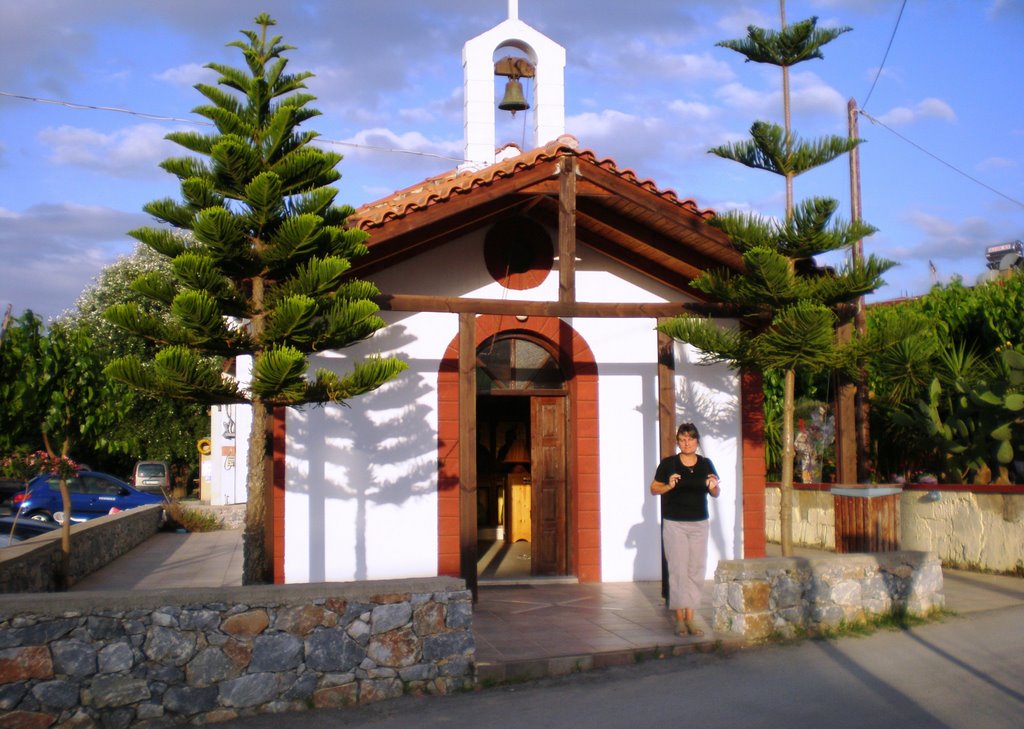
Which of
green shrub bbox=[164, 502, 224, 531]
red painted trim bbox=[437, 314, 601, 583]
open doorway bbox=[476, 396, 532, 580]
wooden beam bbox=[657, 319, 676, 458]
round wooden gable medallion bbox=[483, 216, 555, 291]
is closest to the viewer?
wooden beam bbox=[657, 319, 676, 458]

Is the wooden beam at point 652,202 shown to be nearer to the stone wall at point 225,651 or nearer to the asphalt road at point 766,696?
the asphalt road at point 766,696

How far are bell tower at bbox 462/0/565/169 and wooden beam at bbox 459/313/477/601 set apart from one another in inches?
142

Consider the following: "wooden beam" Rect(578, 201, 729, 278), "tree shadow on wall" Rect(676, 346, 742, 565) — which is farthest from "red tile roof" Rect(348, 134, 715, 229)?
"tree shadow on wall" Rect(676, 346, 742, 565)

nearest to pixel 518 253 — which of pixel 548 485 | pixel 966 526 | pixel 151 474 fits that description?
pixel 548 485

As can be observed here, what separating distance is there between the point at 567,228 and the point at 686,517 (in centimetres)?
321

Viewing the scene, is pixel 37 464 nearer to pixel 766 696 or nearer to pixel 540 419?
pixel 540 419

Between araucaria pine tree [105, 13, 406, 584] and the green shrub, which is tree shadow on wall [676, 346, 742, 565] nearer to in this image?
araucaria pine tree [105, 13, 406, 584]

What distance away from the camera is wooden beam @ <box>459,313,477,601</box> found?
31.6 feet

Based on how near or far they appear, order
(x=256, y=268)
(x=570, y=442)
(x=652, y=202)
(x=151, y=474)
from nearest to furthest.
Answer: (x=256, y=268) < (x=652, y=202) < (x=570, y=442) < (x=151, y=474)

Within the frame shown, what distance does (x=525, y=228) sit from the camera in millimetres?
11492

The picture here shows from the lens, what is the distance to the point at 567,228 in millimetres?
10039

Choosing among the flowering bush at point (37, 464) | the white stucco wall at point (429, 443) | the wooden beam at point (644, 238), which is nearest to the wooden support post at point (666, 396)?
the white stucco wall at point (429, 443)

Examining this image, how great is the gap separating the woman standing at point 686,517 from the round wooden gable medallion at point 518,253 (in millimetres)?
3565

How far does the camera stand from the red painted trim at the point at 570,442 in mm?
10859
